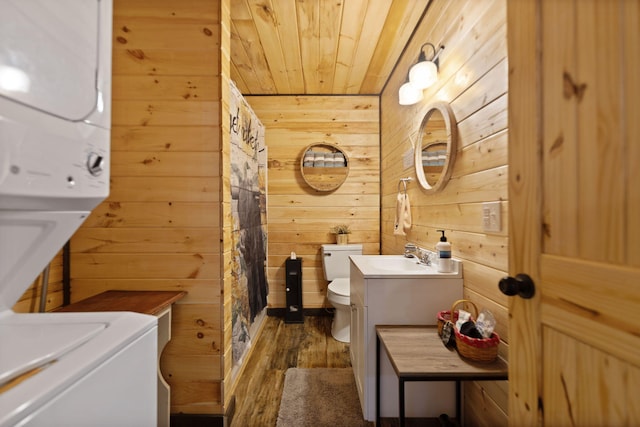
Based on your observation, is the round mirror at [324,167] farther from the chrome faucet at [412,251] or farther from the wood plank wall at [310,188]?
the chrome faucet at [412,251]

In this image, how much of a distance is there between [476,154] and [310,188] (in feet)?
6.25

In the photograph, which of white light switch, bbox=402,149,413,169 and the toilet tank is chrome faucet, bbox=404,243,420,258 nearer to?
white light switch, bbox=402,149,413,169

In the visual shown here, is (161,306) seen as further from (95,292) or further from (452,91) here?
(452,91)

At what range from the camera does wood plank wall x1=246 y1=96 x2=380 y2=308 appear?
2924 millimetres

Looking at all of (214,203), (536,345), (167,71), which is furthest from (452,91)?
(167,71)

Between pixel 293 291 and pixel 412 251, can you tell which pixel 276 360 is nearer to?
pixel 293 291

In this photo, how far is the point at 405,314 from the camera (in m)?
1.35

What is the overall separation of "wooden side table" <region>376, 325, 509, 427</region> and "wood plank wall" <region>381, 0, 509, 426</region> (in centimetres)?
12

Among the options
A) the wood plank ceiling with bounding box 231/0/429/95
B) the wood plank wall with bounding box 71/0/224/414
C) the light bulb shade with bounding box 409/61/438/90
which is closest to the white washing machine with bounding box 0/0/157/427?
the wood plank wall with bounding box 71/0/224/414

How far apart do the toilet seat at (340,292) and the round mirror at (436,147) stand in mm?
1043

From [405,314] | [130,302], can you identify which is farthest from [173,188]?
[405,314]

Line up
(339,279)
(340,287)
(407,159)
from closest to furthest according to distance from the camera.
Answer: (407,159), (340,287), (339,279)

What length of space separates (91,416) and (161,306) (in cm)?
70

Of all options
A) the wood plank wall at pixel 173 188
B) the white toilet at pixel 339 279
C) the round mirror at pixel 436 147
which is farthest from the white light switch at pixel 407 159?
the wood plank wall at pixel 173 188
